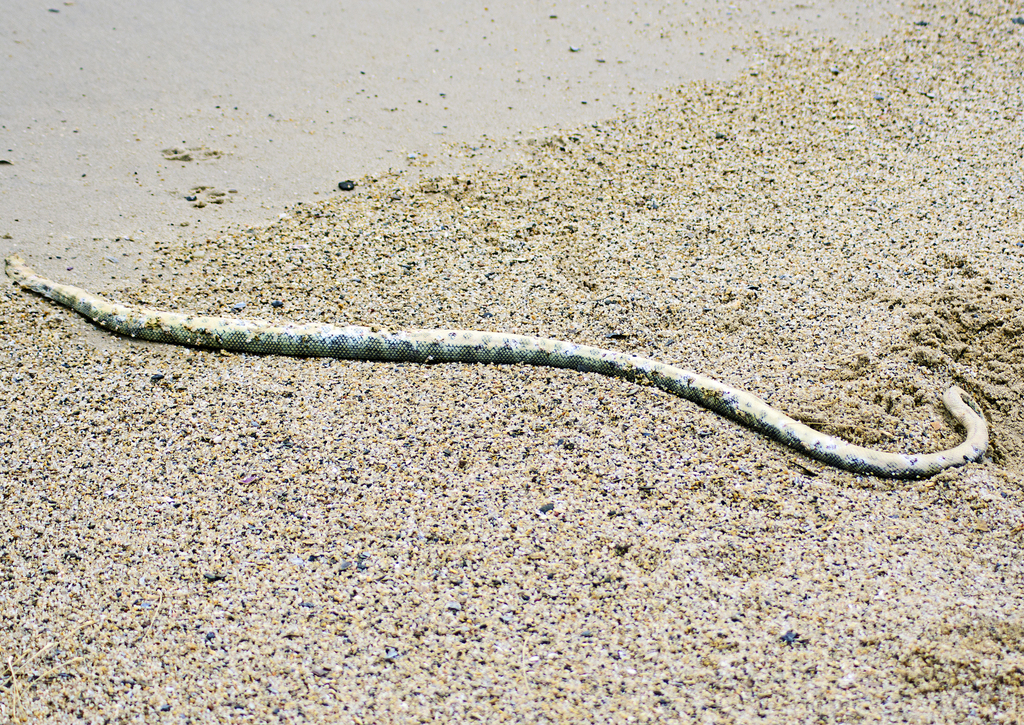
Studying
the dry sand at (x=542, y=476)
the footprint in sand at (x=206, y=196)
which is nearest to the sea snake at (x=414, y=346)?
the dry sand at (x=542, y=476)

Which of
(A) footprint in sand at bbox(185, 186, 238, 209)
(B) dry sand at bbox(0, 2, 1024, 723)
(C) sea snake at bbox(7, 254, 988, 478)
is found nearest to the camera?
(B) dry sand at bbox(0, 2, 1024, 723)

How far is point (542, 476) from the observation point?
3352 millimetres

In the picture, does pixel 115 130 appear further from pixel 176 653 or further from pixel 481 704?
pixel 481 704

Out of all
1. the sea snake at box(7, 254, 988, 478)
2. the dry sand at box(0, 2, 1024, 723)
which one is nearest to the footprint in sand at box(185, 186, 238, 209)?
the dry sand at box(0, 2, 1024, 723)

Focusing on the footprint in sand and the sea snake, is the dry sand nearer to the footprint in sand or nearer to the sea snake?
the sea snake

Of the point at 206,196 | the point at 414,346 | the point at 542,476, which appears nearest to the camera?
the point at 542,476

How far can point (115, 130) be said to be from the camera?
591cm

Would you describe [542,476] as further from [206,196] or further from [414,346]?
[206,196]

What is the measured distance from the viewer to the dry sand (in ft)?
8.50

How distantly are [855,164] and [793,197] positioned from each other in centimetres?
75

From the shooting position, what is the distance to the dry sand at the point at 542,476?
2.59 meters

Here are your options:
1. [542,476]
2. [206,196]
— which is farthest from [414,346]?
[206,196]

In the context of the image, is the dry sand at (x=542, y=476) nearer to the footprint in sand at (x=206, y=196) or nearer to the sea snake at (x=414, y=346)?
the sea snake at (x=414, y=346)

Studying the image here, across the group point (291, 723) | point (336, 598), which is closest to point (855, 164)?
point (336, 598)
